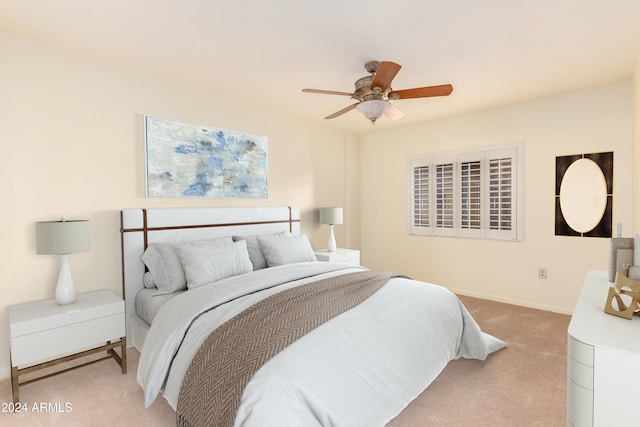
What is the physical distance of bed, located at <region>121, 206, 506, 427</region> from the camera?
151cm

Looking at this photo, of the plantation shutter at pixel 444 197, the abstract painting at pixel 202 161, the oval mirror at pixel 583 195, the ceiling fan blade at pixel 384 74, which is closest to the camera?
the ceiling fan blade at pixel 384 74

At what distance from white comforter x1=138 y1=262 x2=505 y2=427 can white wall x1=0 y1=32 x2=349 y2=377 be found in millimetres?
1162

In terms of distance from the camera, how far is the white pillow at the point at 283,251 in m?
3.40

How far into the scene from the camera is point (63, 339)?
230cm

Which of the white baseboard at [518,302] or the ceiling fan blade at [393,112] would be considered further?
the white baseboard at [518,302]

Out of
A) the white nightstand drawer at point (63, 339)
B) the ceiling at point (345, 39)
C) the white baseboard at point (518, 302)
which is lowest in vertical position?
the white baseboard at point (518, 302)

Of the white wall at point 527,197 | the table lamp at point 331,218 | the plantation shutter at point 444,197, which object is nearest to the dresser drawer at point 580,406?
the white wall at point 527,197

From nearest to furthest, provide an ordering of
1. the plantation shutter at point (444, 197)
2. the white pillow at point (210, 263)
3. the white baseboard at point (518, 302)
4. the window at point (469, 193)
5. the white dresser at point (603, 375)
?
the white dresser at point (603, 375) → the white pillow at point (210, 263) → the white baseboard at point (518, 302) → the window at point (469, 193) → the plantation shutter at point (444, 197)

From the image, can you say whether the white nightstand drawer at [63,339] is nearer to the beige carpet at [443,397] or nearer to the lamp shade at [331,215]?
the beige carpet at [443,397]

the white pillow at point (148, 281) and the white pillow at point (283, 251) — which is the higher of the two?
the white pillow at point (283, 251)

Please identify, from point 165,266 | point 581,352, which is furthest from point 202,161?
point 581,352

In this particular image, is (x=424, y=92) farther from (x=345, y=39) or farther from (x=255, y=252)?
(x=255, y=252)

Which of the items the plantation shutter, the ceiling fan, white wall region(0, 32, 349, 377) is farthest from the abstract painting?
the plantation shutter

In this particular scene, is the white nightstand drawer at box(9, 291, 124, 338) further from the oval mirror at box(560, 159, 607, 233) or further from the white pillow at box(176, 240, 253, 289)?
the oval mirror at box(560, 159, 607, 233)
